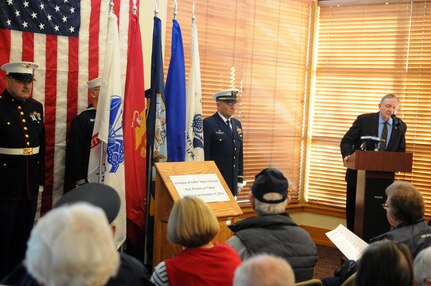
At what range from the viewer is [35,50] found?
4.40 m

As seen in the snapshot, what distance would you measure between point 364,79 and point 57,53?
11.8 ft

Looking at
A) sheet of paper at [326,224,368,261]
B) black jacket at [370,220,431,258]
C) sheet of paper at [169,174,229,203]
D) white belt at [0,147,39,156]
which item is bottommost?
sheet of paper at [326,224,368,261]

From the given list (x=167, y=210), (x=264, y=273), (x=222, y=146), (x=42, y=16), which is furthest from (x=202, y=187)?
(x=264, y=273)

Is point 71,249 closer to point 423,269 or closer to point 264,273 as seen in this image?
point 264,273

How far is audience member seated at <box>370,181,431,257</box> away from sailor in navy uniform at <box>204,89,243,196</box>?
2282 mm

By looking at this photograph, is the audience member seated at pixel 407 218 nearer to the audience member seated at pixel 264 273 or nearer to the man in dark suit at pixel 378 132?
the audience member seated at pixel 264 273

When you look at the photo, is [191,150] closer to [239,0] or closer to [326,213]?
[239,0]

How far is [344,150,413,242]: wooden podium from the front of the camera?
5254mm

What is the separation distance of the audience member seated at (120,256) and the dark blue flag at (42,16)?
257 cm

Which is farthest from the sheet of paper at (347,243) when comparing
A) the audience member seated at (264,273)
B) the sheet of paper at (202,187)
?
the audience member seated at (264,273)

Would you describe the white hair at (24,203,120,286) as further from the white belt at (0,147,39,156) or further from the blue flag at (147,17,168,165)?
the blue flag at (147,17,168,165)

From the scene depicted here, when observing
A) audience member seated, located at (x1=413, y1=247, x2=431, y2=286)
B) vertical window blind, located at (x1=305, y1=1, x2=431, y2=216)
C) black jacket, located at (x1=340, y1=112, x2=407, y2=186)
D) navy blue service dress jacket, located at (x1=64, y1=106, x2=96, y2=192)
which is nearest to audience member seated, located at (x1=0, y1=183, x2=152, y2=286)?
audience member seated, located at (x1=413, y1=247, x2=431, y2=286)

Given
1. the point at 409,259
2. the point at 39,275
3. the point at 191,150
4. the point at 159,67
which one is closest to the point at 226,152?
the point at 191,150

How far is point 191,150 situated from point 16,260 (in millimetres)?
1621
